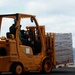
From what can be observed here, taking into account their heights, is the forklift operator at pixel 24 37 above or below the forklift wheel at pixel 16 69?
above

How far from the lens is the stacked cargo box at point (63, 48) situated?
2378 centimetres

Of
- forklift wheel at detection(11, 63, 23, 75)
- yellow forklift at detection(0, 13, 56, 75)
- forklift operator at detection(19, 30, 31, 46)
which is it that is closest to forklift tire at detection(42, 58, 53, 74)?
yellow forklift at detection(0, 13, 56, 75)

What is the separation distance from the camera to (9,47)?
2116 cm

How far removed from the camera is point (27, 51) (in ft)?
72.6

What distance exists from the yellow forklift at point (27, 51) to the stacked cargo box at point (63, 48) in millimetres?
288

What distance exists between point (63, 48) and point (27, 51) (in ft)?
9.03

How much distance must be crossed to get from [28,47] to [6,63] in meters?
1.82

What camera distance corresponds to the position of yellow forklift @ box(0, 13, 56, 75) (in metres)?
21.1

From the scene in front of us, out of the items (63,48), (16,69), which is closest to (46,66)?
(63,48)

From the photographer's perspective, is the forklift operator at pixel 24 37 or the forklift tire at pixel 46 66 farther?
the forklift tire at pixel 46 66

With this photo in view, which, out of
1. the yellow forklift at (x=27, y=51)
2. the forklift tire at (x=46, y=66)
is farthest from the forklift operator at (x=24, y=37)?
the forklift tire at (x=46, y=66)

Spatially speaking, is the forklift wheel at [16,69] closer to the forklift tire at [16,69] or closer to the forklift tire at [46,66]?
the forklift tire at [16,69]

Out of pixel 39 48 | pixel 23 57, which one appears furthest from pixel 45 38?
Result: pixel 23 57

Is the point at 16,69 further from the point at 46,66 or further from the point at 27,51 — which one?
the point at 46,66
